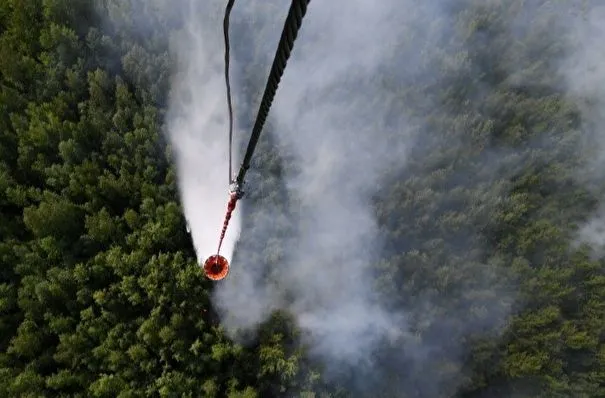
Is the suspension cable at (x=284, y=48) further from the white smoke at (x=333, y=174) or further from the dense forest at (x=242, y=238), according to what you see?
the white smoke at (x=333, y=174)

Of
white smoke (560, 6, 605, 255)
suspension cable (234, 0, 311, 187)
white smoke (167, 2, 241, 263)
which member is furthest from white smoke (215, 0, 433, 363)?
suspension cable (234, 0, 311, 187)

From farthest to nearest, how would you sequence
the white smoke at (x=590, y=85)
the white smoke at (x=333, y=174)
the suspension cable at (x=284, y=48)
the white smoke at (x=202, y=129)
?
the white smoke at (x=590, y=85)
the white smoke at (x=202, y=129)
the white smoke at (x=333, y=174)
the suspension cable at (x=284, y=48)

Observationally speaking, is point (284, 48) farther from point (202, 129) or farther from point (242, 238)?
point (202, 129)

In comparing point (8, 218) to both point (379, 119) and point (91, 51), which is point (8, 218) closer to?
point (91, 51)

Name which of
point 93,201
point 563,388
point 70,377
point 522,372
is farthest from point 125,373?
point 563,388

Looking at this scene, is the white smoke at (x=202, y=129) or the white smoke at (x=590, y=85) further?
the white smoke at (x=590, y=85)

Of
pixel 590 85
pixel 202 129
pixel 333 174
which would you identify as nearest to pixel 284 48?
pixel 202 129

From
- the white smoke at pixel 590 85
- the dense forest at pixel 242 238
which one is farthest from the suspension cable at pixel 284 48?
the white smoke at pixel 590 85
